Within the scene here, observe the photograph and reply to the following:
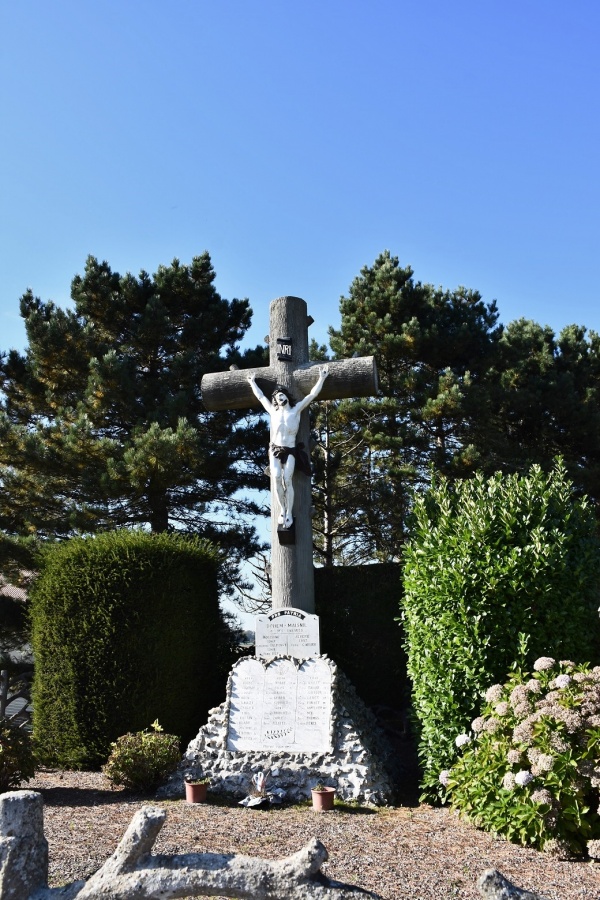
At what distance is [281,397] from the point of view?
8047 mm

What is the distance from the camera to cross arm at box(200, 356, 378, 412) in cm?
802

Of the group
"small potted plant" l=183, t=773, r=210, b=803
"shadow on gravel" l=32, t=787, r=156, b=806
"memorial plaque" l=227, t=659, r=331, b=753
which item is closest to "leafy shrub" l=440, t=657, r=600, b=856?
"memorial plaque" l=227, t=659, r=331, b=753

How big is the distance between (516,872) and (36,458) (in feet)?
29.3

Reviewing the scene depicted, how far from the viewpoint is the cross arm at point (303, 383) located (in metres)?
8.02

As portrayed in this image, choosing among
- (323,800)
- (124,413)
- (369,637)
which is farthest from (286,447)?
(124,413)

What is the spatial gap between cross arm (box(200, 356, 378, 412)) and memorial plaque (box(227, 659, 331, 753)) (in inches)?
110

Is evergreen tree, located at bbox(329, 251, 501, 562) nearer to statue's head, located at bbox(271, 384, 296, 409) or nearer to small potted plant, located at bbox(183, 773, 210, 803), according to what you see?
statue's head, located at bbox(271, 384, 296, 409)

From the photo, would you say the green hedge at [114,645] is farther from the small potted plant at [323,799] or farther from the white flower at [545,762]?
the white flower at [545,762]

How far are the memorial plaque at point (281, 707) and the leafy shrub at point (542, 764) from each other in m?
1.64

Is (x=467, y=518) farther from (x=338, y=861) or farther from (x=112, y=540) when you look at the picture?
(x=112, y=540)

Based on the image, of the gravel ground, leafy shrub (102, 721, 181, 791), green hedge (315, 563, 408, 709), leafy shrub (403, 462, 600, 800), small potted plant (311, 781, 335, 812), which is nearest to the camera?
the gravel ground

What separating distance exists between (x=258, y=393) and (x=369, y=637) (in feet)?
9.88

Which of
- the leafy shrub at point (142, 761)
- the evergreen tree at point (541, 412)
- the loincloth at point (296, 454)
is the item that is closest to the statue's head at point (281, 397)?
the loincloth at point (296, 454)

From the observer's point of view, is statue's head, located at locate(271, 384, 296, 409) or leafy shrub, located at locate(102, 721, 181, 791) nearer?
leafy shrub, located at locate(102, 721, 181, 791)
